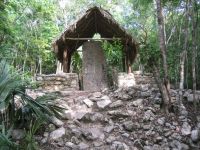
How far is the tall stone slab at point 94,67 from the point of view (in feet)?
35.0

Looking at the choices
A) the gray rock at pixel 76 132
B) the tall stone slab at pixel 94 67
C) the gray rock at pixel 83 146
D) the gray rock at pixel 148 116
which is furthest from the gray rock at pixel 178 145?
the tall stone slab at pixel 94 67

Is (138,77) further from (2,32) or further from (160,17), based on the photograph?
(2,32)

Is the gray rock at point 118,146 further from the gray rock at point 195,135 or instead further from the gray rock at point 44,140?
the gray rock at point 195,135

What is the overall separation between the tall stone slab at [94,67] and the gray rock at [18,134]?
493 cm

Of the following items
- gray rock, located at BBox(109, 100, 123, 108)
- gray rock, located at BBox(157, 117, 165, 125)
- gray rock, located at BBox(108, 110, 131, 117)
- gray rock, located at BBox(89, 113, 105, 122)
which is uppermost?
gray rock, located at BBox(109, 100, 123, 108)

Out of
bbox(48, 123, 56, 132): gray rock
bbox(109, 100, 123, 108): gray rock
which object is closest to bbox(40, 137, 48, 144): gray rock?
bbox(48, 123, 56, 132): gray rock

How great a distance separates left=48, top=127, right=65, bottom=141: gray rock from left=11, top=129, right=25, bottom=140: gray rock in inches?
21.5

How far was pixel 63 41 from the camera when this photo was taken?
1036cm

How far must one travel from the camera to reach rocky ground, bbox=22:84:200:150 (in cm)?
611

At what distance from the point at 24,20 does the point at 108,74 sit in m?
7.54

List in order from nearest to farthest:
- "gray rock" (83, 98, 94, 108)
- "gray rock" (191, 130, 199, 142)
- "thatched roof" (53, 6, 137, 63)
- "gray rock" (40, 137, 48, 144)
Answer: "gray rock" (40, 137, 48, 144) → "gray rock" (191, 130, 199, 142) → "gray rock" (83, 98, 94, 108) → "thatched roof" (53, 6, 137, 63)

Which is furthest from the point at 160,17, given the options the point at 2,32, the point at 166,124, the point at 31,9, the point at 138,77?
the point at 31,9

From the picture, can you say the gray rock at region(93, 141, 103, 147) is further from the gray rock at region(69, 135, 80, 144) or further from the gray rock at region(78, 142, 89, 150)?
the gray rock at region(69, 135, 80, 144)

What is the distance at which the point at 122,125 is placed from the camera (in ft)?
22.3
